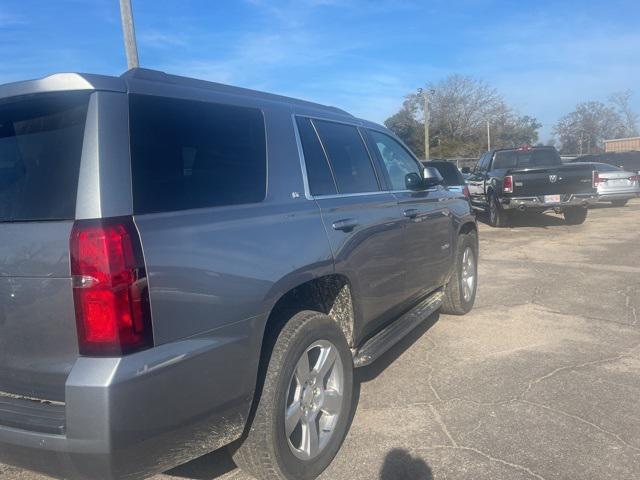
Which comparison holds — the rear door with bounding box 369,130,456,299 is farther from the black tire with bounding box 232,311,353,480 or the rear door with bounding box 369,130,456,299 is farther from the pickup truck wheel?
the pickup truck wheel

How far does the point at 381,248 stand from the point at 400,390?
109 cm

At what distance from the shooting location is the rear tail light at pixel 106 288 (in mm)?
1925

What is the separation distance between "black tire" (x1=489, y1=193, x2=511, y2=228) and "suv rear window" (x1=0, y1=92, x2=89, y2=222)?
11668 mm

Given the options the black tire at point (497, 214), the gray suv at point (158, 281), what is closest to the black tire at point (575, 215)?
the black tire at point (497, 214)

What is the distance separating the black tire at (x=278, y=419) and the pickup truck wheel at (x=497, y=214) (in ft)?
35.4

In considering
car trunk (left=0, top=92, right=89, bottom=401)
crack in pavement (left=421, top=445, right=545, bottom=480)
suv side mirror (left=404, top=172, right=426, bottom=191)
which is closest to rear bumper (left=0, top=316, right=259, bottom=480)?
car trunk (left=0, top=92, right=89, bottom=401)

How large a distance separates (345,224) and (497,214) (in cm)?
1072

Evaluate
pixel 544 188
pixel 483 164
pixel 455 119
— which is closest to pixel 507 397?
pixel 544 188

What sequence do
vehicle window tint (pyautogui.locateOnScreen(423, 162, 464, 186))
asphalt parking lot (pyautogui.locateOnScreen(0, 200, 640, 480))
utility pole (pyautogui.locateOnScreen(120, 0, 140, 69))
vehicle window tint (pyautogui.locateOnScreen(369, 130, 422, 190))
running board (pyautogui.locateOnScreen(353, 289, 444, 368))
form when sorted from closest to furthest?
1. asphalt parking lot (pyautogui.locateOnScreen(0, 200, 640, 480))
2. running board (pyautogui.locateOnScreen(353, 289, 444, 368))
3. vehicle window tint (pyautogui.locateOnScreen(369, 130, 422, 190))
4. utility pole (pyautogui.locateOnScreen(120, 0, 140, 69))
5. vehicle window tint (pyautogui.locateOnScreen(423, 162, 464, 186))

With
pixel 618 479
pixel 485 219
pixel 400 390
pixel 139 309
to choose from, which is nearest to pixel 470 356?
pixel 400 390

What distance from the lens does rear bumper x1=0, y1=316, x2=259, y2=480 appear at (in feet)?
6.21

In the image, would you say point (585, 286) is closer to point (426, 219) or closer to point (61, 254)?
point (426, 219)

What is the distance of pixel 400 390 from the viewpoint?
Answer: 12.8ft

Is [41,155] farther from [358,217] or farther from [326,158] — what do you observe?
[358,217]
